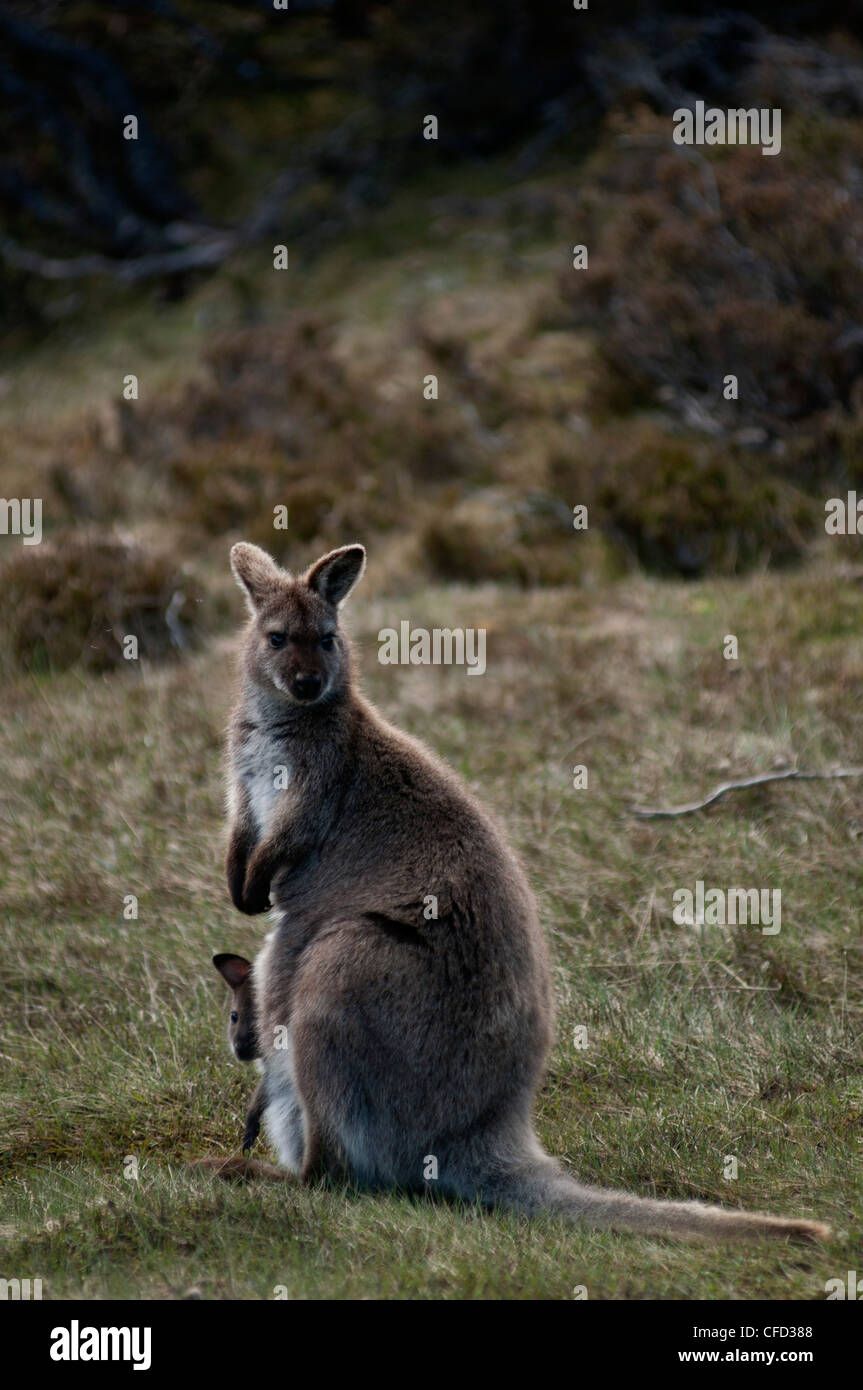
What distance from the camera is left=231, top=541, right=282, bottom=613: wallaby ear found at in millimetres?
4930

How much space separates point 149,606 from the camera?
9578 mm

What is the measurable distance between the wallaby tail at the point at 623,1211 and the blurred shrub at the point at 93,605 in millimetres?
5825

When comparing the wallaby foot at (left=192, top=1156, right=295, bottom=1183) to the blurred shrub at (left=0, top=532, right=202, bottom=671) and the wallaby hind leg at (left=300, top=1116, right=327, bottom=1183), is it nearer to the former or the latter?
the wallaby hind leg at (left=300, top=1116, right=327, bottom=1183)

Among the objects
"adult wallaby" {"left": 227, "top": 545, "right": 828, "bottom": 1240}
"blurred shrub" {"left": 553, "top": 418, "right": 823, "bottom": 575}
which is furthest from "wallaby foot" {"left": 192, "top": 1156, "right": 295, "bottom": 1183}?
"blurred shrub" {"left": 553, "top": 418, "right": 823, "bottom": 575}

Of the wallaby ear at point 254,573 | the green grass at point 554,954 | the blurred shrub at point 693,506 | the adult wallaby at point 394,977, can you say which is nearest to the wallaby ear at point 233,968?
the adult wallaby at point 394,977

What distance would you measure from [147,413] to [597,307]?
4.64 m

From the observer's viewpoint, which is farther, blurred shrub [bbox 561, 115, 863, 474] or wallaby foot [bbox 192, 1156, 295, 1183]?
blurred shrub [bbox 561, 115, 863, 474]

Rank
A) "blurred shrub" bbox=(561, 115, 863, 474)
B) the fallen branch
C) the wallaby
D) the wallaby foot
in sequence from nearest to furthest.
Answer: the wallaby foot, the wallaby, the fallen branch, "blurred shrub" bbox=(561, 115, 863, 474)

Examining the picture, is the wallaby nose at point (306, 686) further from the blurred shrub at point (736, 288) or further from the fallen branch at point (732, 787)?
the blurred shrub at point (736, 288)

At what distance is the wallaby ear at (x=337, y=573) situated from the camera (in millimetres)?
4754

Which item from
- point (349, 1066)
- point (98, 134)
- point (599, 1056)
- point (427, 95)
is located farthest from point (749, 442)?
point (98, 134)

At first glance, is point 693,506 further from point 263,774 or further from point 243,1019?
point 243,1019

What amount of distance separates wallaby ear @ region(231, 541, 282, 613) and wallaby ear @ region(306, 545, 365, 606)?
16 cm

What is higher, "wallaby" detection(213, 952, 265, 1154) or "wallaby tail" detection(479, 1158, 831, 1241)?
"wallaby" detection(213, 952, 265, 1154)
